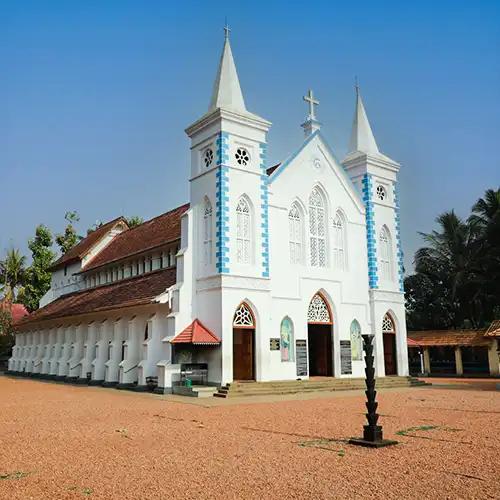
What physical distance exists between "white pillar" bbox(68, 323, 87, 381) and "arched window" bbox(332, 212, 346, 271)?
14532mm

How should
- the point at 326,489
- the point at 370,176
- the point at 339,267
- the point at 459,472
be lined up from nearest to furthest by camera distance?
the point at 326,489 → the point at 459,472 → the point at 339,267 → the point at 370,176

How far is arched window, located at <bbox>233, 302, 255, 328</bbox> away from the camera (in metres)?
22.8

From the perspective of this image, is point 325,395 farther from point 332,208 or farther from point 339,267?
point 332,208

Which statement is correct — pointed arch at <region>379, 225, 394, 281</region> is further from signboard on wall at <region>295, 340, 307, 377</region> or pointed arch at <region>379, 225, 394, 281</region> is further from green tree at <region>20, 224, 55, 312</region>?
green tree at <region>20, 224, 55, 312</region>

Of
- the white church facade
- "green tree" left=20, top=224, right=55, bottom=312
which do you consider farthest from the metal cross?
"green tree" left=20, top=224, right=55, bottom=312

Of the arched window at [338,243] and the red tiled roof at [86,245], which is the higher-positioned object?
the red tiled roof at [86,245]

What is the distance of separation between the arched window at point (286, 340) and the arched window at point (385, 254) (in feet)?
23.6

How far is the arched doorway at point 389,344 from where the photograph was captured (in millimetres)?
28500

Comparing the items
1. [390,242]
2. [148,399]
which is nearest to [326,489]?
[148,399]

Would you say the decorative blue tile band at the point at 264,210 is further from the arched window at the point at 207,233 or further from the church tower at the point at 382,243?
the church tower at the point at 382,243

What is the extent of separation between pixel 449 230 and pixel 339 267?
664 inches

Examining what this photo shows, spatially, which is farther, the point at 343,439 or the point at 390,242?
the point at 390,242

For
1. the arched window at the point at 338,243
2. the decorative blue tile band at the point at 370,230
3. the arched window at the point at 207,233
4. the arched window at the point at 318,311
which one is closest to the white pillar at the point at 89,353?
the arched window at the point at 207,233

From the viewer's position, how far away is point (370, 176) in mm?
29422
